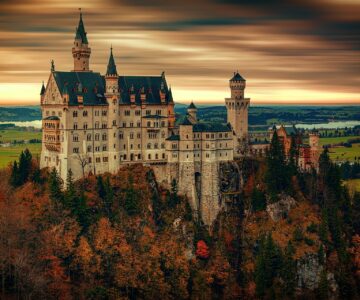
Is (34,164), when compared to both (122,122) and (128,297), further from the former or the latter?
(128,297)

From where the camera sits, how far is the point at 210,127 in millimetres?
128625

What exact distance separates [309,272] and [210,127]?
29.4m

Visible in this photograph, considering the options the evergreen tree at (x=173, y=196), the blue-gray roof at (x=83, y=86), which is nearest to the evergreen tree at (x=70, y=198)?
the blue-gray roof at (x=83, y=86)

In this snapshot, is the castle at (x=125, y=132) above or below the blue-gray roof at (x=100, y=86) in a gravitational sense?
below

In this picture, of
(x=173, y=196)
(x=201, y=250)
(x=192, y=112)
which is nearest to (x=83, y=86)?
(x=192, y=112)

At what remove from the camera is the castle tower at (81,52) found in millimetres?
129250

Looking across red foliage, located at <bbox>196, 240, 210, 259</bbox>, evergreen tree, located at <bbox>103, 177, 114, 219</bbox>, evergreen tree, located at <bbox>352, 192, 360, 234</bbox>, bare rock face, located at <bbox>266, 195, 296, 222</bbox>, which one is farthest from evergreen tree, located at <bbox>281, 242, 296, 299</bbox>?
evergreen tree, located at <bbox>103, 177, 114, 219</bbox>

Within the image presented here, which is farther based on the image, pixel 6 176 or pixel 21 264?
pixel 6 176

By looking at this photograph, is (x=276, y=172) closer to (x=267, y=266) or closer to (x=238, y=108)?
(x=238, y=108)

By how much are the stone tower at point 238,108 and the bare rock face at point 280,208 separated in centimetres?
1395

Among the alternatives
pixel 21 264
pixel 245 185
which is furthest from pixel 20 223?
pixel 245 185

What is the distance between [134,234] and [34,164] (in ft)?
73.2

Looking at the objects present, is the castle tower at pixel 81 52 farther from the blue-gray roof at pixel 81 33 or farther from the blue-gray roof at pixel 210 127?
the blue-gray roof at pixel 210 127

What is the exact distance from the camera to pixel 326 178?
13488 cm
